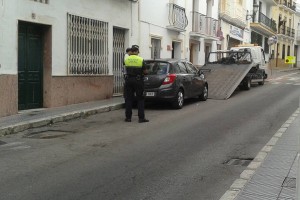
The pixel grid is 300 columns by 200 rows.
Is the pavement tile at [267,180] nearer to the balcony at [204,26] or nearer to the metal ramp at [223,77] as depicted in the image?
the metal ramp at [223,77]

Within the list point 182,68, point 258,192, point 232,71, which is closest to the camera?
point 258,192

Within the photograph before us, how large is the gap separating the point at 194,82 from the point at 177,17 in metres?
8.02

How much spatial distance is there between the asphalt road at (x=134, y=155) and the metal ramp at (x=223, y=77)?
186 inches

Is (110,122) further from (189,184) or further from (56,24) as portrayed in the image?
(189,184)

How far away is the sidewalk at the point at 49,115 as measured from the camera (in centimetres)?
1001

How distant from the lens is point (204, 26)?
88.0 ft

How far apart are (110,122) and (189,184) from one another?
5.86 metres

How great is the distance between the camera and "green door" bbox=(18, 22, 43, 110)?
40.4ft

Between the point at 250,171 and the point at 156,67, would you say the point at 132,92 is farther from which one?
the point at 250,171

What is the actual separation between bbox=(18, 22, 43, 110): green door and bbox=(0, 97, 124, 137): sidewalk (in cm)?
45

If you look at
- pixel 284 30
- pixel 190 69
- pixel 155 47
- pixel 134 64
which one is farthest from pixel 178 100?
pixel 284 30

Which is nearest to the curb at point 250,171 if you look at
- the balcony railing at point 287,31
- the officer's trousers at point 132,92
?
the officer's trousers at point 132,92

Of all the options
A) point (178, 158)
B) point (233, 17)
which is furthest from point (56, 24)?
point (233, 17)

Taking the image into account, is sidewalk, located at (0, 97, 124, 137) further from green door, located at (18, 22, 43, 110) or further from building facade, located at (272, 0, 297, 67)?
building facade, located at (272, 0, 297, 67)
